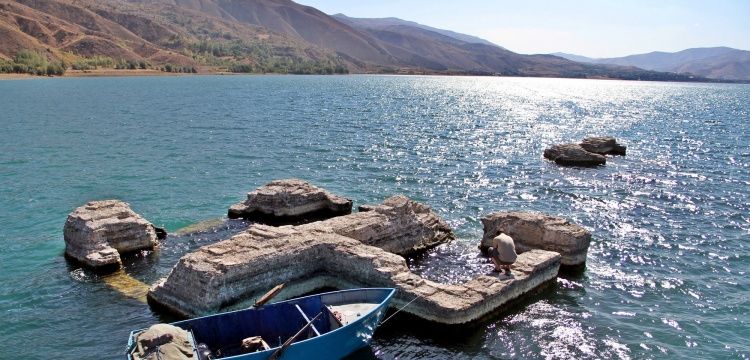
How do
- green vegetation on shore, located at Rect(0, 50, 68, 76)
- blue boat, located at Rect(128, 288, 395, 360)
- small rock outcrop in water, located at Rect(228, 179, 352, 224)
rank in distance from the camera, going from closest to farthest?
blue boat, located at Rect(128, 288, 395, 360) < small rock outcrop in water, located at Rect(228, 179, 352, 224) < green vegetation on shore, located at Rect(0, 50, 68, 76)

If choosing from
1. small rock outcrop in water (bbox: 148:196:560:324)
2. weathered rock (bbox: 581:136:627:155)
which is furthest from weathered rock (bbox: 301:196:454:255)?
weathered rock (bbox: 581:136:627:155)

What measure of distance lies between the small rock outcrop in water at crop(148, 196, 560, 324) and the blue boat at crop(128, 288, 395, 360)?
2.06 meters

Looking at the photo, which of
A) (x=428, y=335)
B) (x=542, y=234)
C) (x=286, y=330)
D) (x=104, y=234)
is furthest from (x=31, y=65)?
(x=428, y=335)

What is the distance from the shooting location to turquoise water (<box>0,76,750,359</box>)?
66.4ft

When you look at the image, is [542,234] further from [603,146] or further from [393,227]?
[603,146]

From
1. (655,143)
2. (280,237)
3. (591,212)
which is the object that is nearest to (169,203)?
(280,237)

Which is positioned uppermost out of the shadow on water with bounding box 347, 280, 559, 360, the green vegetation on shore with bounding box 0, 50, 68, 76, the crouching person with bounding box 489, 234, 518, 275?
the green vegetation on shore with bounding box 0, 50, 68, 76

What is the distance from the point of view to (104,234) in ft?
85.8

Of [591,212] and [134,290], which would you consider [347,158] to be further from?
[134,290]

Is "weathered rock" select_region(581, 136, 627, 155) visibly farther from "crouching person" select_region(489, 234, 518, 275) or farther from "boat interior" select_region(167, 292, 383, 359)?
"boat interior" select_region(167, 292, 383, 359)

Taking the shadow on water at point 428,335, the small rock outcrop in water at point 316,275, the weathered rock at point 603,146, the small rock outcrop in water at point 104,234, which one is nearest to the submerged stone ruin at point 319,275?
the small rock outcrop in water at point 316,275

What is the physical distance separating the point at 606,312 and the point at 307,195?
17632mm

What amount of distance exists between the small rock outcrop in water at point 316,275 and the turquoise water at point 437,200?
89 cm

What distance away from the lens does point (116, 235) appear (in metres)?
26.6
